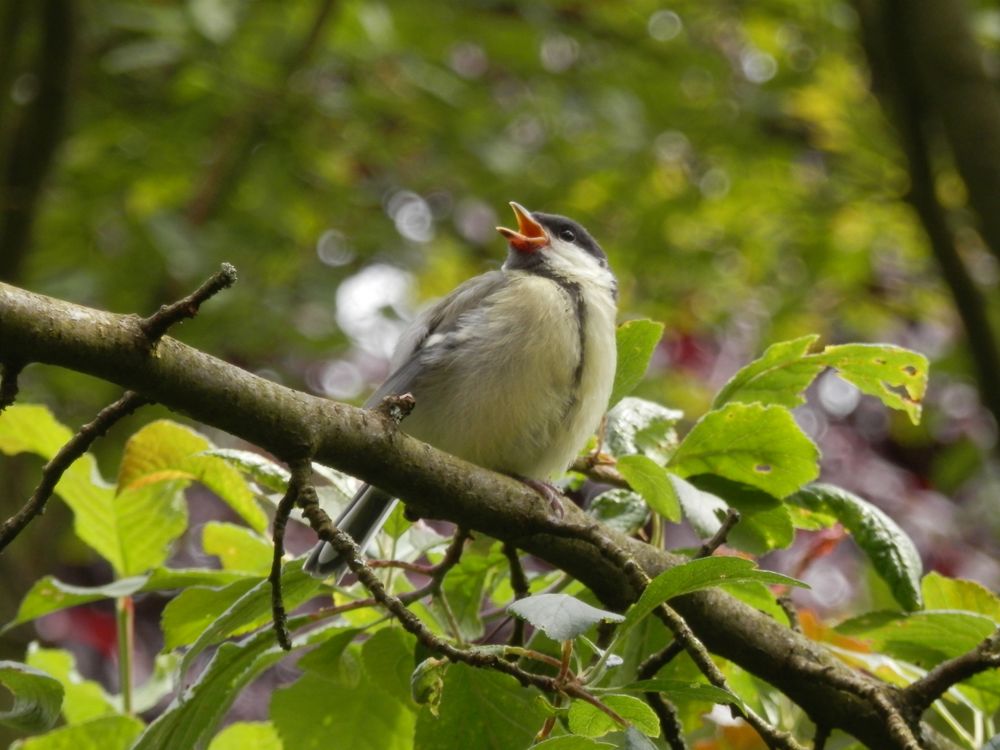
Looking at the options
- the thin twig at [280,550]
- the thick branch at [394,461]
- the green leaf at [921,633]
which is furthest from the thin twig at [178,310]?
the green leaf at [921,633]

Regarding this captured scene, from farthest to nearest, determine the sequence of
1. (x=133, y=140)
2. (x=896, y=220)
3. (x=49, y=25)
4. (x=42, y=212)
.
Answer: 1. (x=896, y=220)
2. (x=133, y=140)
3. (x=42, y=212)
4. (x=49, y=25)

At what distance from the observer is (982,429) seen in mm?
6449

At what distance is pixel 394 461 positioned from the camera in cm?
181

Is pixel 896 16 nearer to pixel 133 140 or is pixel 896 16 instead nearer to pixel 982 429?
pixel 982 429

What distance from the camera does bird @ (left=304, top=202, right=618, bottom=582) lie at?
113 inches

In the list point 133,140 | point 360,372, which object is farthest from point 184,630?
point 360,372

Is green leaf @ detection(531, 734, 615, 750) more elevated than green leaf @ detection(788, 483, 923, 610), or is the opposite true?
green leaf @ detection(531, 734, 615, 750)

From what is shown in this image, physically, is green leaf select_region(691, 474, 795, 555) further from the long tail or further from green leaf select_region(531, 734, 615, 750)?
green leaf select_region(531, 734, 615, 750)

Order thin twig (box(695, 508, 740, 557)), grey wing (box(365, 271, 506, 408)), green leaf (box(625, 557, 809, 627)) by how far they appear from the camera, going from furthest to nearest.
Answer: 1. grey wing (box(365, 271, 506, 408))
2. thin twig (box(695, 508, 740, 557))
3. green leaf (box(625, 557, 809, 627))

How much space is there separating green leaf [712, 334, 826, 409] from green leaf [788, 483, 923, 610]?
21cm

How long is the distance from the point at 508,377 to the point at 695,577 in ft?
4.78

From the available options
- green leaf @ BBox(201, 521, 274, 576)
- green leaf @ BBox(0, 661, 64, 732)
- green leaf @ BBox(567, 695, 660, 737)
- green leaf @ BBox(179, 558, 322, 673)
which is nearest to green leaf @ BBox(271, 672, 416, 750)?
green leaf @ BBox(179, 558, 322, 673)

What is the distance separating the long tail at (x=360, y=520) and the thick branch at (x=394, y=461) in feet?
1.62

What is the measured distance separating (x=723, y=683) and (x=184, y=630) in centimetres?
100
